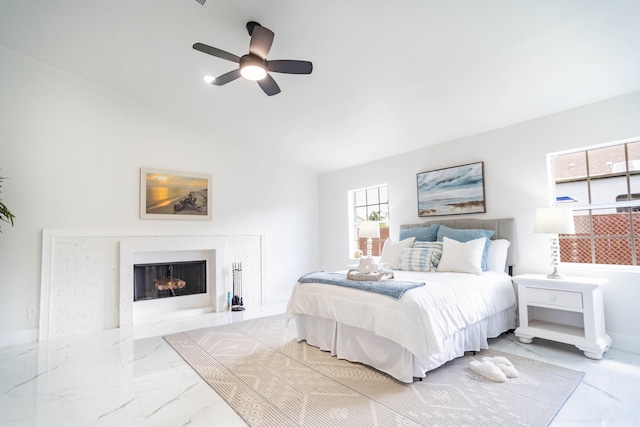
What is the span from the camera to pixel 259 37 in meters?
2.43

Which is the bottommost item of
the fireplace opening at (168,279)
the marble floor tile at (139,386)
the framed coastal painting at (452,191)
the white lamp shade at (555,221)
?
the marble floor tile at (139,386)

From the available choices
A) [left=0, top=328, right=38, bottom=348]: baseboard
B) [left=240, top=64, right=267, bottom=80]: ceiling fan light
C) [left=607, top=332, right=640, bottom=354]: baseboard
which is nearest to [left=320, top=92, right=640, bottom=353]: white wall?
[left=607, top=332, right=640, bottom=354]: baseboard

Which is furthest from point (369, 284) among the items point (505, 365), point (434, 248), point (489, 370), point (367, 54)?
point (367, 54)

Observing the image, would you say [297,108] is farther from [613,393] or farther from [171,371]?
[613,393]

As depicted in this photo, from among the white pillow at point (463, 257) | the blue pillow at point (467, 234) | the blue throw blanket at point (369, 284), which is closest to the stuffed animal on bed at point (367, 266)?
the blue throw blanket at point (369, 284)

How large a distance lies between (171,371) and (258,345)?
88 centimetres

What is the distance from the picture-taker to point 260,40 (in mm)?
2467

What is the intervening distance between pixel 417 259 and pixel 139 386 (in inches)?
115

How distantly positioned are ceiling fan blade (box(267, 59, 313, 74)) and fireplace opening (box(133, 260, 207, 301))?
351cm

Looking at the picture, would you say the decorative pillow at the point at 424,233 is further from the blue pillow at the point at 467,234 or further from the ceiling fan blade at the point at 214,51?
the ceiling fan blade at the point at 214,51

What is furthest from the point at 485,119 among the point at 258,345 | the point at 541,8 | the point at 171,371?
the point at 171,371

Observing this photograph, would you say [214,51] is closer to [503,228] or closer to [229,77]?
[229,77]

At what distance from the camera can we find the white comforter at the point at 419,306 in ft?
7.61

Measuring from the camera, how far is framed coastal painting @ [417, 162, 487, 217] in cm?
404
